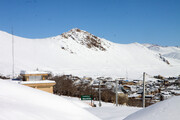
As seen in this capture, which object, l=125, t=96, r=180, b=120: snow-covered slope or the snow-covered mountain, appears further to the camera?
the snow-covered mountain

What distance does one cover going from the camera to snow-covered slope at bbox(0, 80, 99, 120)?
2.07 metres

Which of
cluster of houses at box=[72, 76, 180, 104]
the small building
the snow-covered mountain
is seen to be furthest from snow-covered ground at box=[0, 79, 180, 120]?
the snow-covered mountain

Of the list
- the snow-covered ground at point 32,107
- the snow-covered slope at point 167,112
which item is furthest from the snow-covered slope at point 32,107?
the snow-covered slope at point 167,112

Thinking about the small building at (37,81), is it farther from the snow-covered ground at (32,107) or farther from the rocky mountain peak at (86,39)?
the rocky mountain peak at (86,39)

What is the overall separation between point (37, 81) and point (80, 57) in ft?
173

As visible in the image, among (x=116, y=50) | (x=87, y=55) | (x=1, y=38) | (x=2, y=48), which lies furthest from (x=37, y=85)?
(x=116, y=50)

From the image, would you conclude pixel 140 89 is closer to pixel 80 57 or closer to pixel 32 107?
pixel 32 107

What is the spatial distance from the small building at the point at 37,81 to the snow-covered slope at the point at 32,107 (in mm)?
11432

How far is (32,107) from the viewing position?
2463mm

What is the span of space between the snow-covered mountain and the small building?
71.1 feet

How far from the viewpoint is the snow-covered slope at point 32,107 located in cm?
207

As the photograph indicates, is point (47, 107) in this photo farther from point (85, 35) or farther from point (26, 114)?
point (85, 35)

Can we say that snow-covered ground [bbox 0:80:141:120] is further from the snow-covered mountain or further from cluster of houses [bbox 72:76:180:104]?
the snow-covered mountain

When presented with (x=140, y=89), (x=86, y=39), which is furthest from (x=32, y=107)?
(x=86, y=39)
